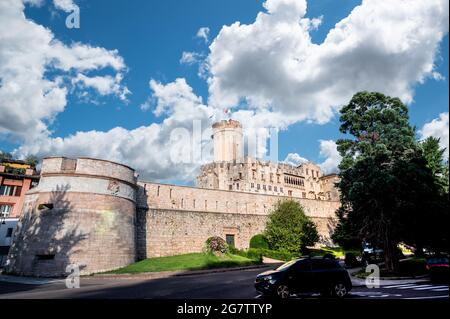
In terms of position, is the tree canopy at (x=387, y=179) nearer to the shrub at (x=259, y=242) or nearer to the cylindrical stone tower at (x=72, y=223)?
the shrub at (x=259, y=242)

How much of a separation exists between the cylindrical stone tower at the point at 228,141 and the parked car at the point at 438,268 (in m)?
68.7

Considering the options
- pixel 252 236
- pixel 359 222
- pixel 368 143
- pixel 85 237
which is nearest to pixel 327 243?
pixel 252 236

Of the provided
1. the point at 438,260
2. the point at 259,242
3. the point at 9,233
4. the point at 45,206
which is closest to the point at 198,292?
the point at 438,260

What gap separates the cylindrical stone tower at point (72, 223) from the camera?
23708 mm

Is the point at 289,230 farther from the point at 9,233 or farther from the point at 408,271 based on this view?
the point at 9,233

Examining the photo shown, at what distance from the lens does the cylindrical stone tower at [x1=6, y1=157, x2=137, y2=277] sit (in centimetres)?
2371

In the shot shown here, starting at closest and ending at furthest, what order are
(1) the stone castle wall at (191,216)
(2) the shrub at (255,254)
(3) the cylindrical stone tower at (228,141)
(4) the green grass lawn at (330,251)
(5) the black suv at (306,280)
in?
(5) the black suv at (306,280), (1) the stone castle wall at (191,216), (2) the shrub at (255,254), (4) the green grass lawn at (330,251), (3) the cylindrical stone tower at (228,141)

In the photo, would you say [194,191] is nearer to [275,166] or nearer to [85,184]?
[85,184]

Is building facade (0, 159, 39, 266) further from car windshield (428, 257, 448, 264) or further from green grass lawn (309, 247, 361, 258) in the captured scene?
car windshield (428, 257, 448, 264)

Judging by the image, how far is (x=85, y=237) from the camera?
80.4 feet

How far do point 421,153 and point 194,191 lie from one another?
82.8 ft

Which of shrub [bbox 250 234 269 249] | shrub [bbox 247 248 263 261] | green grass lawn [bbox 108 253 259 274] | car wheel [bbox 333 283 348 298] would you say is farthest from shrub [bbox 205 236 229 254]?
car wheel [bbox 333 283 348 298]

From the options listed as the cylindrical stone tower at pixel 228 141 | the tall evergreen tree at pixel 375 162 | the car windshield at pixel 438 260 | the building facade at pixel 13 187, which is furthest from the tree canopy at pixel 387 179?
the cylindrical stone tower at pixel 228 141

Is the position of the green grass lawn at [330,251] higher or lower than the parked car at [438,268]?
higher
